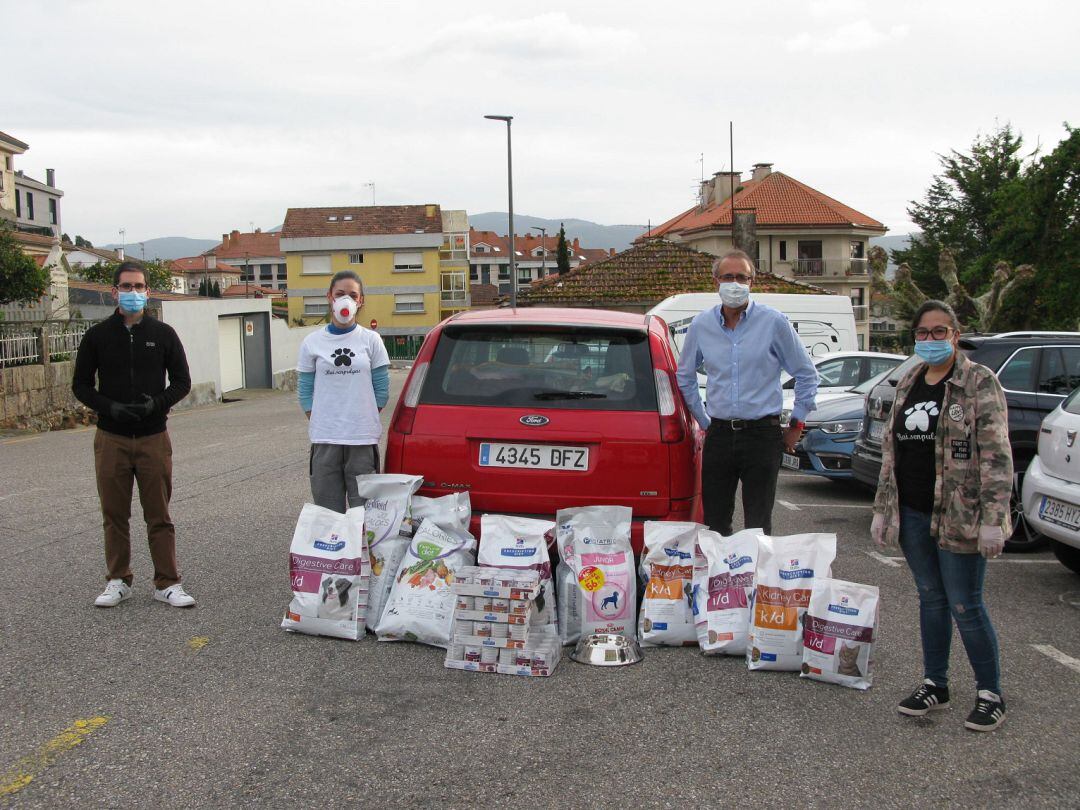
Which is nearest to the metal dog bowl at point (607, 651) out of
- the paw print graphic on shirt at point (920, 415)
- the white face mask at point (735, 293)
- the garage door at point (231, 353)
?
the paw print graphic on shirt at point (920, 415)

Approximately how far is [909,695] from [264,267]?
5470 inches

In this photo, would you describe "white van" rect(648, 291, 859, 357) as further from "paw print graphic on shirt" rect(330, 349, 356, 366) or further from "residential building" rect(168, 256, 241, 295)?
"residential building" rect(168, 256, 241, 295)

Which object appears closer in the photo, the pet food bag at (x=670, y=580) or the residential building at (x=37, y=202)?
the pet food bag at (x=670, y=580)

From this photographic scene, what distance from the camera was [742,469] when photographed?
548cm

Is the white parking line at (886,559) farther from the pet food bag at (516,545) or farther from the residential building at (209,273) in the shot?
the residential building at (209,273)

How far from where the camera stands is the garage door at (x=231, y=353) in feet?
110

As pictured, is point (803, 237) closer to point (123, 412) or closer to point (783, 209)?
point (783, 209)

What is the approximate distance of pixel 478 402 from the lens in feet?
17.9

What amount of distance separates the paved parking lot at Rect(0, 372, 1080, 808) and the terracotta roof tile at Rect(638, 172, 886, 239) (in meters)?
A: 64.5

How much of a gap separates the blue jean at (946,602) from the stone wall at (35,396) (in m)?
16.5

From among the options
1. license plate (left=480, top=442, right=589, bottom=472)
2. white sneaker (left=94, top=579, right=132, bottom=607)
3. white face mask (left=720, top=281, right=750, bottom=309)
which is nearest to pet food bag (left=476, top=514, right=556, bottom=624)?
license plate (left=480, top=442, right=589, bottom=472)

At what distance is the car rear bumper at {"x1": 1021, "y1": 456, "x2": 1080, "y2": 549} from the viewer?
245 inches

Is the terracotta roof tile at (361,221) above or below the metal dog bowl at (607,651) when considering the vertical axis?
above

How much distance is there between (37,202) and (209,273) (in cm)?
4661
